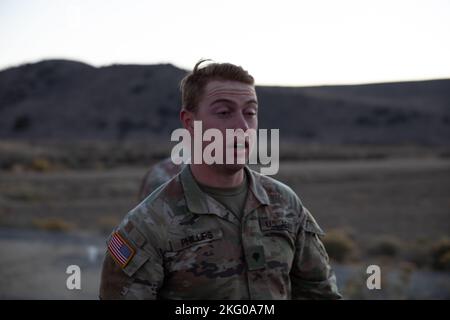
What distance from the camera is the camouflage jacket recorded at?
2.49 metres

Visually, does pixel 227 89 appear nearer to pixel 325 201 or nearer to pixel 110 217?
pixel 110 217

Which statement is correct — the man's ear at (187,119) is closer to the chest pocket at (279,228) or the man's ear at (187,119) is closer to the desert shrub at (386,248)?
the chest pocket at (279,228)

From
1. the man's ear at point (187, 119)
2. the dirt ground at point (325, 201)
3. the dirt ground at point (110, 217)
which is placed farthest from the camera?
the dirt ground at point (325, 201)

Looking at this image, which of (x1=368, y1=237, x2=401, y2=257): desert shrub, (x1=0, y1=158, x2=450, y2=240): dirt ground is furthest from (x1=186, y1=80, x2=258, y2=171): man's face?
(x1=0, y1=158, x2=450, y2=240): dirt ground

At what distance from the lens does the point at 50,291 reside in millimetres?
9625

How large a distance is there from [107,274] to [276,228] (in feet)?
2.59

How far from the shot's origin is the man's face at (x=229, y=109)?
2613 mm

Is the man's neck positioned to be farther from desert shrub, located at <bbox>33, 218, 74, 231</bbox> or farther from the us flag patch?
desert shrub, located at <bbox>33, 218, 74, 231</bbox>

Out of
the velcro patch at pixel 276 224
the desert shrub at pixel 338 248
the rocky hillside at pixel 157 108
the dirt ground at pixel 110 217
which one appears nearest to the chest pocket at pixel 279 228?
the velcro patch at pixel 276 224

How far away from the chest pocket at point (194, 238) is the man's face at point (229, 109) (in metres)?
0.30

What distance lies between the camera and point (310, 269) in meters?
2.80
